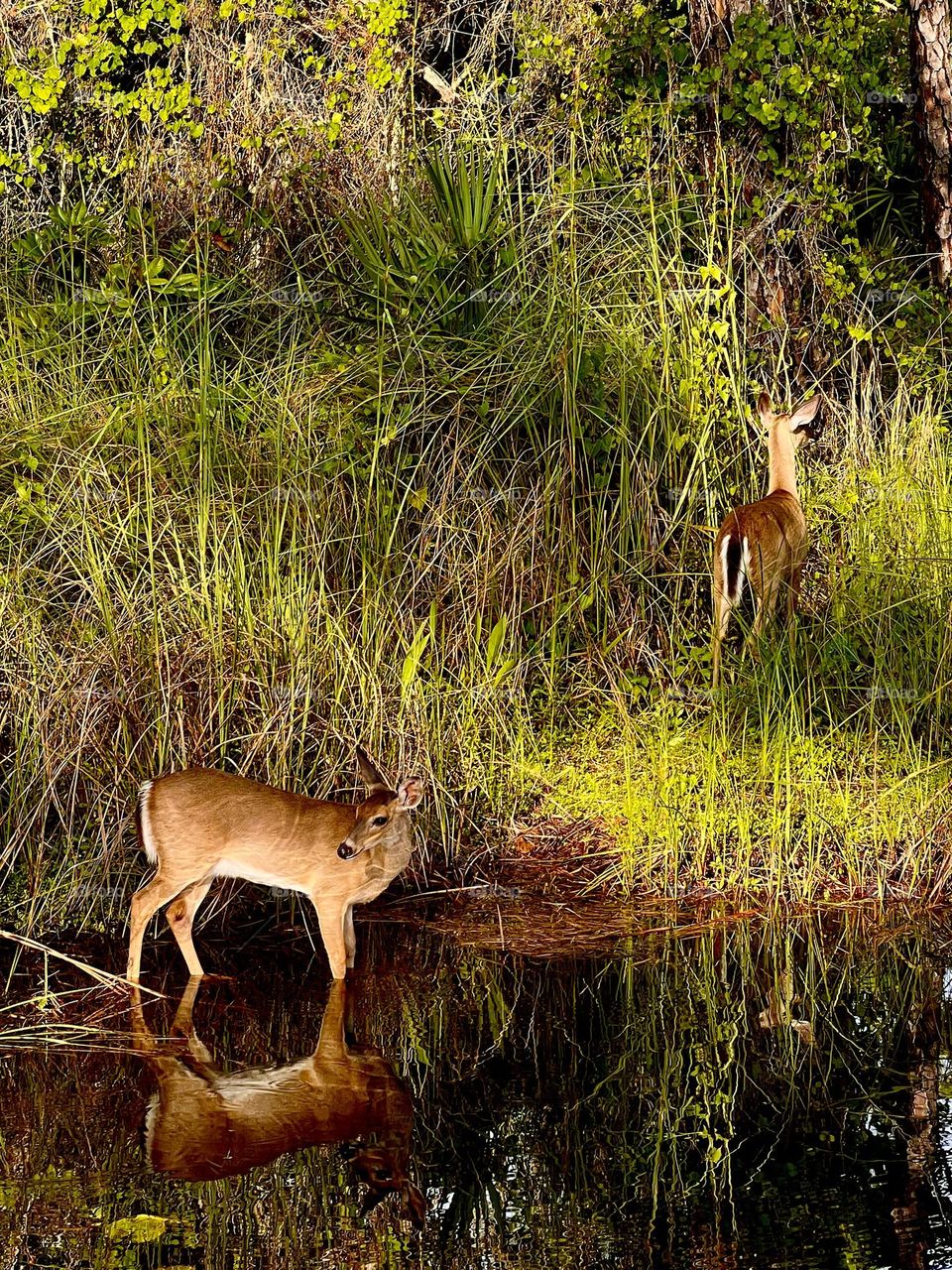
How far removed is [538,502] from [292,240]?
3.06 meters

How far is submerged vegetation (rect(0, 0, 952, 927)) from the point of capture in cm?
650

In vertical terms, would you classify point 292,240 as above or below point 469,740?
above

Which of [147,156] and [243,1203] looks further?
[147,156]

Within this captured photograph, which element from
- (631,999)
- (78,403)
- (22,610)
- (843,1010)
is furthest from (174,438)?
(843,1010)

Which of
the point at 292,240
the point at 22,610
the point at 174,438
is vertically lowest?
the point at 22,610

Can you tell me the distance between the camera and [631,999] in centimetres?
535

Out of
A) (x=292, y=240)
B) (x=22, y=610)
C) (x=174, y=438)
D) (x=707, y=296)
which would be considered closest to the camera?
(x=22, y=610)

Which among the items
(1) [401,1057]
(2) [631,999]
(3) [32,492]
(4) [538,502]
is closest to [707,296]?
(4) [538,502]

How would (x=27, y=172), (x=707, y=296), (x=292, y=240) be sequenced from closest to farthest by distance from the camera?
(x=707, y=296)
(x=292, y=240)
(x=27, y=172)

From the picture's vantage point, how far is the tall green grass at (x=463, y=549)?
645 cm

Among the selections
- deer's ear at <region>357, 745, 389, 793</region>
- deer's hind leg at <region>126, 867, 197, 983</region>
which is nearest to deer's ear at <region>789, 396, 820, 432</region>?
deer's ear at <region>357, 745, 389, 793</region>

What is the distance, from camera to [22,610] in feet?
21.6

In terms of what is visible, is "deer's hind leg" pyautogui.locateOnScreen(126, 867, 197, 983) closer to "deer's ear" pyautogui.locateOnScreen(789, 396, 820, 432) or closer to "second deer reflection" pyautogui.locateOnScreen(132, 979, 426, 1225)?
"second deer reflection" pyautogui.locateOnScreen(132, 979, 426, 1225)

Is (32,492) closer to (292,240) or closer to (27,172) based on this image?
(292,240)
